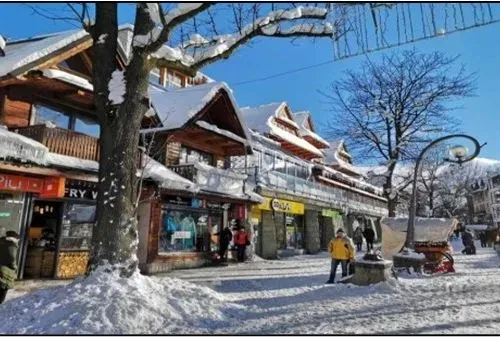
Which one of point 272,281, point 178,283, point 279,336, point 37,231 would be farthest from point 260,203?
point 279,336

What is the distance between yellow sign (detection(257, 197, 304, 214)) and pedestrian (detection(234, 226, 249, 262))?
286 cm

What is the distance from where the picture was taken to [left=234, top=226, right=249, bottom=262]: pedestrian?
1904 cm

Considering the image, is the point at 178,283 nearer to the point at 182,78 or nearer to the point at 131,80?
the point at 131,80

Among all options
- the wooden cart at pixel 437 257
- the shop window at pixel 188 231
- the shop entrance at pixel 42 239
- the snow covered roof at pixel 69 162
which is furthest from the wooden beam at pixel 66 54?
the wooden cart at pixel 437 257

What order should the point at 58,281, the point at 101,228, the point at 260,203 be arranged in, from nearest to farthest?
the point at 101,228
the point at 58,281
the point at 260,203

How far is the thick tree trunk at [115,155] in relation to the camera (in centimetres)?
692

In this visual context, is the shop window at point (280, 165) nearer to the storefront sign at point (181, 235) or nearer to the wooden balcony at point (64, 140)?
the storefront sign at point (181, 235)

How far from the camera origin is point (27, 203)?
1205 centimetres

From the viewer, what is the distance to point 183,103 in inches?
705

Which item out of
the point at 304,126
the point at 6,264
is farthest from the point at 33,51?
the point at 304,126

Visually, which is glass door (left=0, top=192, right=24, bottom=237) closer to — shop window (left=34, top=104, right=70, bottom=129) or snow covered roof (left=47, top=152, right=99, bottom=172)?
snow covered roof (left=47, top=152, right=99, bottom=172)

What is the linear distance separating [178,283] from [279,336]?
289 cm

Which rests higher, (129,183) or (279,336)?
(129,183)

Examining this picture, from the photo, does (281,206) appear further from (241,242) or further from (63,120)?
(63,120)
